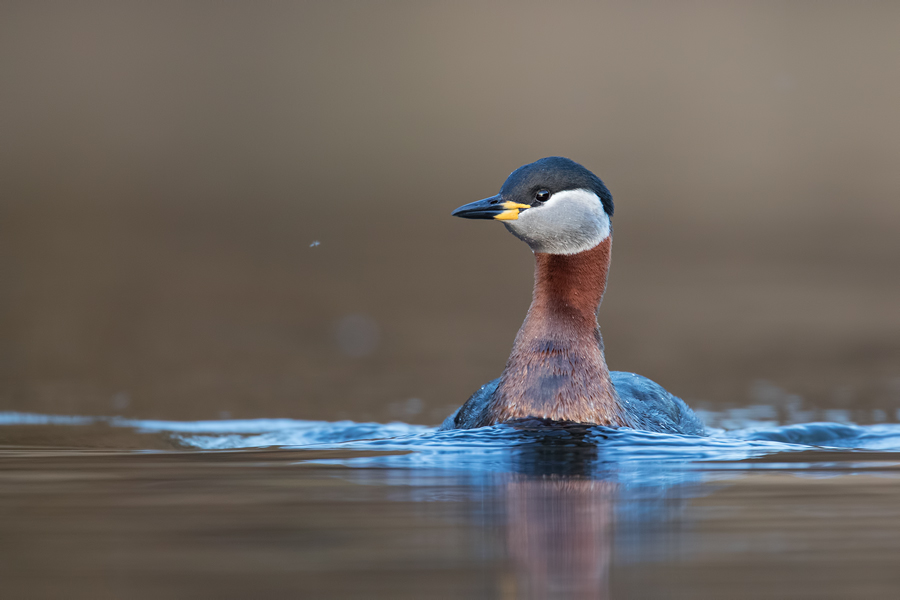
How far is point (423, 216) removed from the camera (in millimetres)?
25531

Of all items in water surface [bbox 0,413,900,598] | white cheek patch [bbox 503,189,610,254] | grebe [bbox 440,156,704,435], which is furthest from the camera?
white cheek patch [bbox 503,189,610,254]

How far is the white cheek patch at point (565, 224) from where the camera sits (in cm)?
835

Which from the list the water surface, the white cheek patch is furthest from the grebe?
the water surface

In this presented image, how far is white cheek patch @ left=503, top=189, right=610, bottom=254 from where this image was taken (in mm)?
8352

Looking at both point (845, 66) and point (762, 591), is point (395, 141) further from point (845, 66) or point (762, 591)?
point (762, 591)

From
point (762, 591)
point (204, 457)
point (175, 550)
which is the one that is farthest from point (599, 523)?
point (204, 457)

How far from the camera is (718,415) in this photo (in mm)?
11273

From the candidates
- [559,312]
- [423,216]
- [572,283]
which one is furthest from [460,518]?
[423,216]

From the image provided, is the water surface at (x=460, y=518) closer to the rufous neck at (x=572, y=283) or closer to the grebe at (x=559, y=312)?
the grebe at (x=559, y=312)

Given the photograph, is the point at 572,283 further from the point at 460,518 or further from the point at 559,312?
the point at 460,518

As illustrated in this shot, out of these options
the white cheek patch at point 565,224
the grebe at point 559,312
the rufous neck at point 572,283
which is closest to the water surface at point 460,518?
the grebe at point 559,312

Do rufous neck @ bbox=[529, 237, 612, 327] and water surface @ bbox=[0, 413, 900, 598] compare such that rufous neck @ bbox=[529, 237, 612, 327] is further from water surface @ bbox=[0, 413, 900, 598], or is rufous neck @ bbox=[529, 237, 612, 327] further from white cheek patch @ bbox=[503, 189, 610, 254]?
water surface @ bbox=[0, 413, 900, 598]

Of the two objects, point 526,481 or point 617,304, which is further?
point 617,304

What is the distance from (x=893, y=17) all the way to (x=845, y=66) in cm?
386
